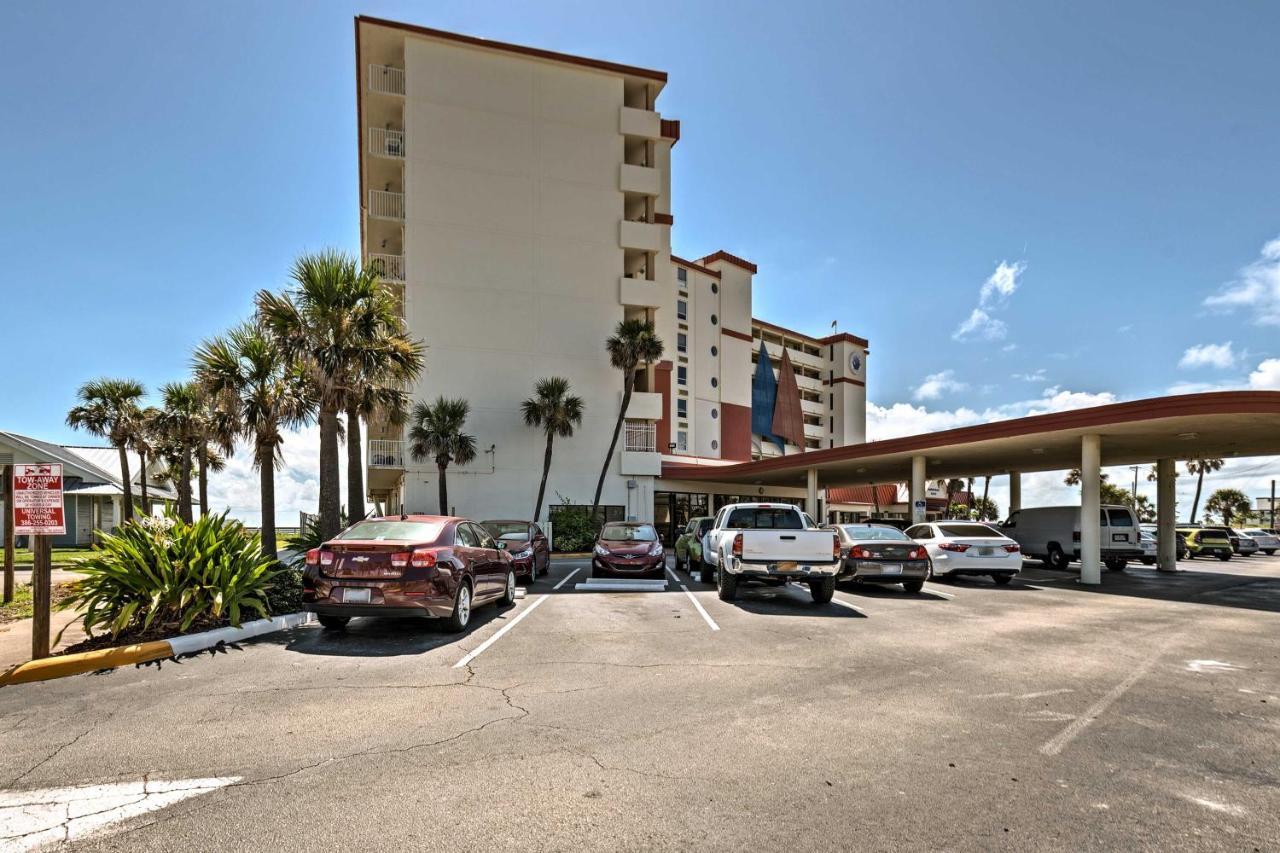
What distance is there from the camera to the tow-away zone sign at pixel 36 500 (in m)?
7.75

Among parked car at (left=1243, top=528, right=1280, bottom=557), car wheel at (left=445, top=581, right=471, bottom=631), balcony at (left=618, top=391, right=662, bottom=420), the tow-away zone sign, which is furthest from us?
parked car at (left=1243, top=528, right=1280, bottom=557)

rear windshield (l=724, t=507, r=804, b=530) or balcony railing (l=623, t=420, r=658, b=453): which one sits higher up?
balcony railing (l=623, t=420, r=658, b=453)

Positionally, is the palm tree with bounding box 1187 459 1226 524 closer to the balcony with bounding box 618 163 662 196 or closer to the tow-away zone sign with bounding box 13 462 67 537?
the balcony with bounding box 618 163 662 196

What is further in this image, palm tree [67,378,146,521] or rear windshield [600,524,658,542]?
palm tree [67,378,146,521]

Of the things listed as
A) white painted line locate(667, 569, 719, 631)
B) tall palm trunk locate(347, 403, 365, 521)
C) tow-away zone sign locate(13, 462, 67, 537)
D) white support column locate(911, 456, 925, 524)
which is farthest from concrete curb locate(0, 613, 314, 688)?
white support column locate(911, 456, 925, 524)

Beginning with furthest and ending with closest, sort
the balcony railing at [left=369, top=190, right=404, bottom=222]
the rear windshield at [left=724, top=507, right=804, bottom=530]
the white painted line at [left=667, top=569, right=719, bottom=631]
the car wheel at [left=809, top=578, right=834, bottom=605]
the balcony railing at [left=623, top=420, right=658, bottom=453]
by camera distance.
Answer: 1. the balcony railing at [left=623, top=420, right=658, bottom=453]
2. the balcony railing at [left=369, top=190, right=404, bottom=222]
3. the rear windshield at [left=724, top=507, right=804, bottom=530]
4. the car wheel at [left=809, top=578, right=834, bottom=605]
5. the white painted line at [left=667, top=569, right=719, bottom=631]

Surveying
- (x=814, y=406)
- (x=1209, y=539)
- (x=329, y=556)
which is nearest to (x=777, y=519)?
(x=329, y=556)

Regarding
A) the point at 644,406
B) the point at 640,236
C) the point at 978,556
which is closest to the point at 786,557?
the point at 978,556

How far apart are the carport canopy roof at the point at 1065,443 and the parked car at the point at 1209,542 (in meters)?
10.5

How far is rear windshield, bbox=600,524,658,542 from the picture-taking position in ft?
55.0

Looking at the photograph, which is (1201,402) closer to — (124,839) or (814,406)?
(124,839)

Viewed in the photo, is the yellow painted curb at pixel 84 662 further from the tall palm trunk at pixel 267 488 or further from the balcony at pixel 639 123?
the balcony at pixel 639 123

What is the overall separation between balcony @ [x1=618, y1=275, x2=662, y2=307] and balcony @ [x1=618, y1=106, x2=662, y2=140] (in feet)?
24.2

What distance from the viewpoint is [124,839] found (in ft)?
11.8
